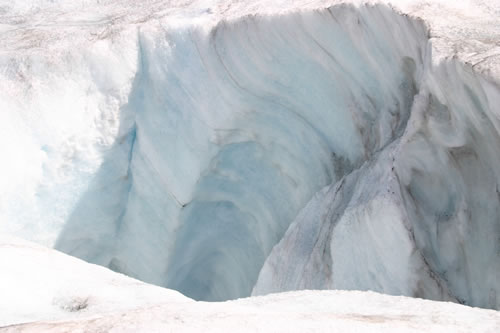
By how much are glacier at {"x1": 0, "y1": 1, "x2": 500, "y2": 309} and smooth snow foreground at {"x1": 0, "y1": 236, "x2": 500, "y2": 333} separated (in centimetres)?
129

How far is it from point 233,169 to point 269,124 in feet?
1.93

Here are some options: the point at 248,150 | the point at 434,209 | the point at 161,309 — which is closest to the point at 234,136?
the point at 248,150

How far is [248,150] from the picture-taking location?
549cm

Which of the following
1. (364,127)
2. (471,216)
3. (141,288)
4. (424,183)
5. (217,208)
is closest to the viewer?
(141,288)

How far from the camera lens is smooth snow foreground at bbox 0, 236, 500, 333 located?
6.55 ft

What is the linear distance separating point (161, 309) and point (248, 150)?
346 centimetres

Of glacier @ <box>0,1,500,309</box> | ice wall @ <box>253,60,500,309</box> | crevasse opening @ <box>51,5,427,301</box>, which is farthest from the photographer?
crevasse opening @ <box>51,5,427,301</box>

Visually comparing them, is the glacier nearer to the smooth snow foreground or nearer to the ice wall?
the ice wall

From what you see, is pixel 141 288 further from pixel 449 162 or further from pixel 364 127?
pixel 364 127

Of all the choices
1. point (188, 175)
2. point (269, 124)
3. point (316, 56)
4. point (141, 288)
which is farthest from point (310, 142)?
point (141, 288)

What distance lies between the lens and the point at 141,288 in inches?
101

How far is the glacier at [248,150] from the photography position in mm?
3582

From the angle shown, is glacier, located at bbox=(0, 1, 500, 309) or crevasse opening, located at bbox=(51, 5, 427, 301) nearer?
glacier, located at bbox=(0, 1, 500, 309)

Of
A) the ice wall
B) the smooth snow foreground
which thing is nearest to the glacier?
the ice wall
